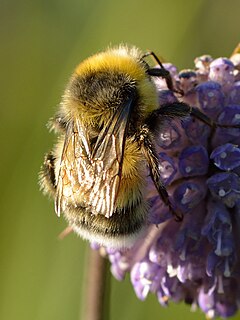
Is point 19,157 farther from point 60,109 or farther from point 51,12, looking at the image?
point 60,109

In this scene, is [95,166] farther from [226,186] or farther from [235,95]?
[235,95]

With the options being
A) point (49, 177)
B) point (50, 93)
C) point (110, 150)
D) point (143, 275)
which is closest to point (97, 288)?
point (143, 275)

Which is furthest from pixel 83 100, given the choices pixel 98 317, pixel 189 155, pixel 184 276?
pixel 98 317

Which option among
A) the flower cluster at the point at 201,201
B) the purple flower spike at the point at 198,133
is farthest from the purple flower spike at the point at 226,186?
the purple flower spike at the point at 198,133

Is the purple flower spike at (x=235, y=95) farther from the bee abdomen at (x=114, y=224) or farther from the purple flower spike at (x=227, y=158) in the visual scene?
the bee abdomen at (x=114, y=224)

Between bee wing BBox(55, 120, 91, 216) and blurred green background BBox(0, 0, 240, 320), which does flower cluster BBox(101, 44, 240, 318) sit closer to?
bee wing BBox(55, 120, 91, 216)

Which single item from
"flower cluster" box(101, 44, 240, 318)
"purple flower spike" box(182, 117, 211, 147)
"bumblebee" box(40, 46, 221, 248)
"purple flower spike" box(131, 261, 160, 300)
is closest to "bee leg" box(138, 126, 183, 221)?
"bumblebee" box(40, 46, 221, 248)
